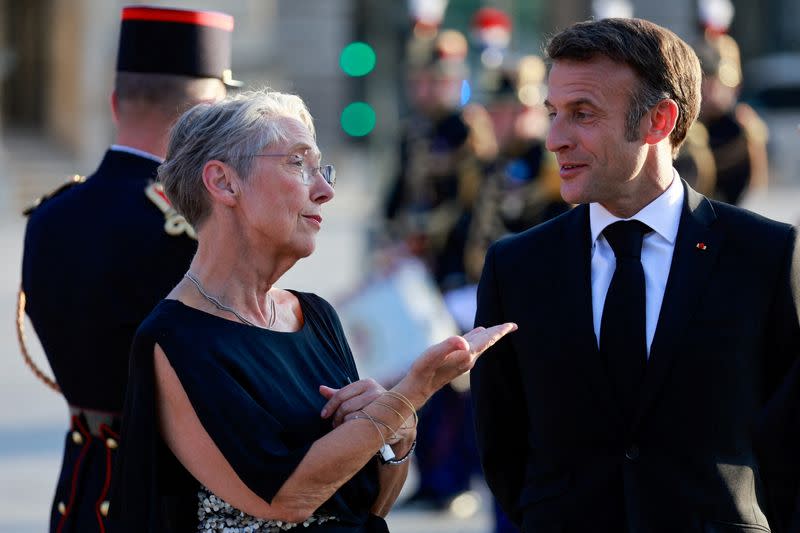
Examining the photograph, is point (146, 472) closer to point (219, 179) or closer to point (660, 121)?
point (219, 179)

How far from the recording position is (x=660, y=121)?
11.1ft

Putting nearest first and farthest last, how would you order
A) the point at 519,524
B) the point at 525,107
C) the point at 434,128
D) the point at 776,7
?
the point at 519,524 < the point at 525,107 < the point at 434,128 < the point at 776,7

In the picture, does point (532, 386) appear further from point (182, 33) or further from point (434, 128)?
point (434, 128)

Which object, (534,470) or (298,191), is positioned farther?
(534,470)

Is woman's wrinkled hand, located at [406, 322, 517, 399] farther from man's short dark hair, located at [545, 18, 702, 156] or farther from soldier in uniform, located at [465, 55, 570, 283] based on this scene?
soldier in uniform, located at [465, 55, 570, 283]

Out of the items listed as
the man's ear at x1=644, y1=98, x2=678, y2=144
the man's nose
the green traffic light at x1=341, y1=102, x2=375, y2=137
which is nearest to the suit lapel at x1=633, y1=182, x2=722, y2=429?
the man's ear at x1=644, y1=98, x2=678, y2=144

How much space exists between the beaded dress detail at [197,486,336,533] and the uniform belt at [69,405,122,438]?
0.76 meters

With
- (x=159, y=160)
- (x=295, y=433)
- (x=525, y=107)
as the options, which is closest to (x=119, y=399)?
(x=159, y=160)

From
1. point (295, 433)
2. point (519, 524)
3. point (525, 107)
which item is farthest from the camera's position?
point (525, 107)

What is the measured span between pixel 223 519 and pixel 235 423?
0.71 feet

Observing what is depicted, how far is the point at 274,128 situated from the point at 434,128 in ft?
19.1

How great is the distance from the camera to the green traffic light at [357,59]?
2240cm

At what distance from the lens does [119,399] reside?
3.73 metres

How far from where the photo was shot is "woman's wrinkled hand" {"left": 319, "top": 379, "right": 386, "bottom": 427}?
306cm
